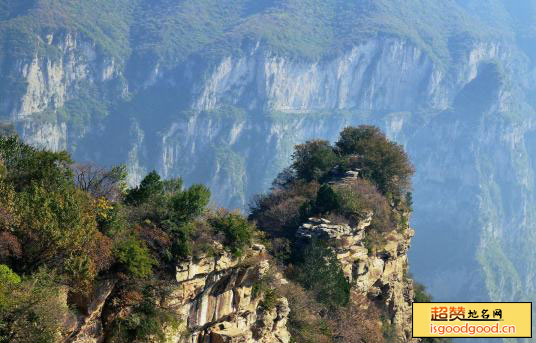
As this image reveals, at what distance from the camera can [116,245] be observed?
82.2ft

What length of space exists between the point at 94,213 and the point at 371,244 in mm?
20843

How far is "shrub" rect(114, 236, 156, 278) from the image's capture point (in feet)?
80.9

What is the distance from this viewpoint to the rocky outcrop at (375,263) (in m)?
39.6

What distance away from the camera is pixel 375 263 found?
42000 mm

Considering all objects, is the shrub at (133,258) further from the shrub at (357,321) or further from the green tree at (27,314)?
the shrub at (357,321)

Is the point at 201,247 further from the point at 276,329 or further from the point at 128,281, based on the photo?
the point at 276,329

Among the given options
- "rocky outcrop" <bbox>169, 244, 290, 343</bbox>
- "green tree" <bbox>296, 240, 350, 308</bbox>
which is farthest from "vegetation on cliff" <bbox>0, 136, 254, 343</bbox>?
"green tree" <bbox>296, 240, 350, 308</bbox>

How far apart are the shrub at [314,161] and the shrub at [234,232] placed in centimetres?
2023

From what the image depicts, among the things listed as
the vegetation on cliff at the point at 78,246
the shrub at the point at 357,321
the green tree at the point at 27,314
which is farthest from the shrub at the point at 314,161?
the green tree at the point at 27,314

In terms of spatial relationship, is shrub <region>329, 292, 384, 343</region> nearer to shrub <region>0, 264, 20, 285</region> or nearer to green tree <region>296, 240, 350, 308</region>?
green tree <region>296, 240, 350, 308</region>

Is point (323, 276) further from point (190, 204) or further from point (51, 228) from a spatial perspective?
point (51, 228)

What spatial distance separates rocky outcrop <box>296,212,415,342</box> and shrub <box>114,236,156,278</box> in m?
15.4

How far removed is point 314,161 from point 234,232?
22178 mm

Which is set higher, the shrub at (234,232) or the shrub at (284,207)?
the shrub at (284,207)
